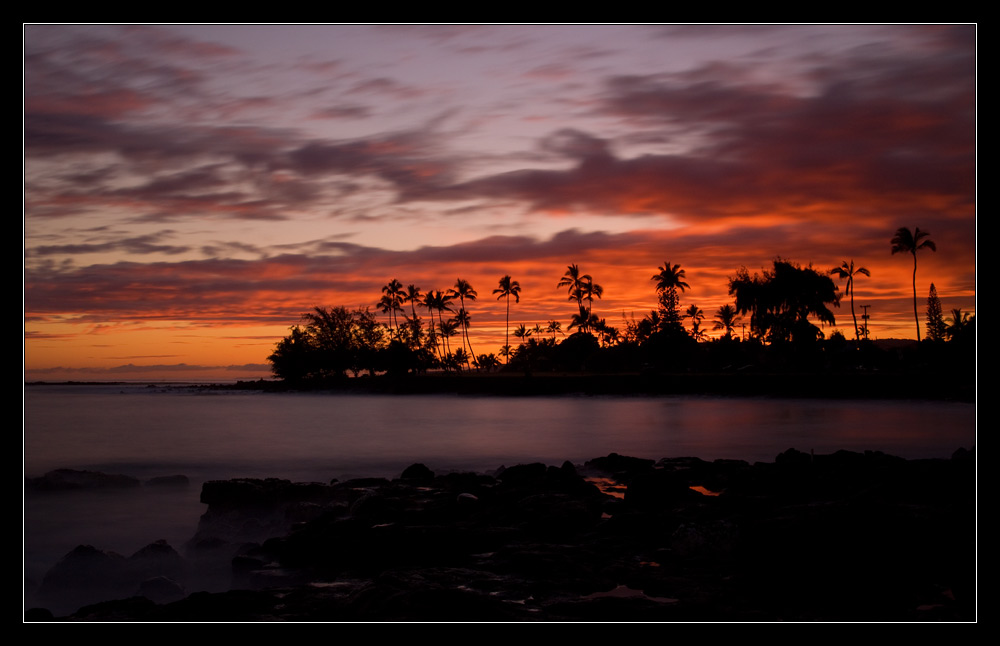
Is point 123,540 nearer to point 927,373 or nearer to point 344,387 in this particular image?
point 927,373

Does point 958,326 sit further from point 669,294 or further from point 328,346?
point 328,346

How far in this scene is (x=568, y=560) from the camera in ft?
24.3

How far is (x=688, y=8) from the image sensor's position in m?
5.89

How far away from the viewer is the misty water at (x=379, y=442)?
13.3 meters

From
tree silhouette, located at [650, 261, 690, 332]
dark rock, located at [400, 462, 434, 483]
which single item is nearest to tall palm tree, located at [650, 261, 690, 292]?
tree silhouette, located at [650, 261, 690, 332]

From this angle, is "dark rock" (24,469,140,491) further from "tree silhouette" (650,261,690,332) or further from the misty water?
"tree silhouette" (650,261,690,332)

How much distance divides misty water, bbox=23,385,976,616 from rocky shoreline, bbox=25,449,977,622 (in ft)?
6.58

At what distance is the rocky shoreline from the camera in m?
6.14

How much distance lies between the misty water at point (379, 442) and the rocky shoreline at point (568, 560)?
2004mm

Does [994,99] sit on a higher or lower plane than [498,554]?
higher

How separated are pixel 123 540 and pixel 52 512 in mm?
2710

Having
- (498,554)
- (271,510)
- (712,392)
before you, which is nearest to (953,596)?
(498,554)

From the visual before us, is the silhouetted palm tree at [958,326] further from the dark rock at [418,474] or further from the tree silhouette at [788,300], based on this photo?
the dark rock at [418,474]

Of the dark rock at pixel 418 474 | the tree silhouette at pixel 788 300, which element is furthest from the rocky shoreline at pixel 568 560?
the tree silhouette at pixel 788 300
